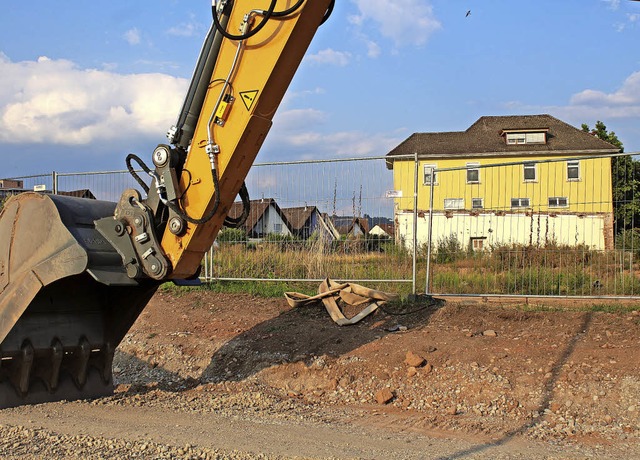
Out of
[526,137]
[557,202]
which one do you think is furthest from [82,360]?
[526,137]

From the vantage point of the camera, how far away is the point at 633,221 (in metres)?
9.98

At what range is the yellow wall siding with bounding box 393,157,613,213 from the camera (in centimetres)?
1066

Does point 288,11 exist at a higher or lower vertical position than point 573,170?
higher

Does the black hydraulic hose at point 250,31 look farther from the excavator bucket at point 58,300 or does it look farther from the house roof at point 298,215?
the house roof at point 298,215

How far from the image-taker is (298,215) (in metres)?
12.2

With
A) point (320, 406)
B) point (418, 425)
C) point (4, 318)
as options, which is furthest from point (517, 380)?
point (4, 318)

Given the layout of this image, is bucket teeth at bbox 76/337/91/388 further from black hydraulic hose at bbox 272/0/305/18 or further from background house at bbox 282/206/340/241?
background house at bbox 282/206/340/241

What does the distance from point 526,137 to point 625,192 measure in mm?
31142

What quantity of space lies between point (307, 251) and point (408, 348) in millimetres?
3980

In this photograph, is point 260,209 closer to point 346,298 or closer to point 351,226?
point 351,226

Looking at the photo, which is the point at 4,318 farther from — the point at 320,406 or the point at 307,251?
the point at 307,251

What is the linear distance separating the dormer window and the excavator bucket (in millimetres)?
36109

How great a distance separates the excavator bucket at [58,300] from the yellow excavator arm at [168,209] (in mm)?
11

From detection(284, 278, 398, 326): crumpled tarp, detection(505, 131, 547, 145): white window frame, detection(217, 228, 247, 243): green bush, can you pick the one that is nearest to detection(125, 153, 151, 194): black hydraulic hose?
detection(284, 278, 398, 326): crumpled tarp
